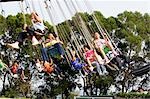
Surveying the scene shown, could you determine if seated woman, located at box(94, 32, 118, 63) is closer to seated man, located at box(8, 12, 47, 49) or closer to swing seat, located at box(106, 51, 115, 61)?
swing seat, located at box(106, 51, 115, 61)

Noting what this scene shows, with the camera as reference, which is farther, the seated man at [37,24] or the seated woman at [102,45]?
the seated woman at [102,45]

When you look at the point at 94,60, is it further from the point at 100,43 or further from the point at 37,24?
the point at 37,24

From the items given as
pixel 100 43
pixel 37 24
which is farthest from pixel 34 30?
pixel 100 43

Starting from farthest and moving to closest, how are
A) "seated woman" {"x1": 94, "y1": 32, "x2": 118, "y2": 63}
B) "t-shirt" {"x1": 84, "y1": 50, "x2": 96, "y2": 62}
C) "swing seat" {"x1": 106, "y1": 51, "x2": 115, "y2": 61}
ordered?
1. "t-shirt" {"x1": 84, "y1": 50, "x2": 96, "y2": 62}
2. "seated woman" {"x1": 94, "y1": 32, "x2": 118, "y2": 63}
3. "swing seat" {"x1": 106, "y1": 51, "x2": 115, "y2": 61}

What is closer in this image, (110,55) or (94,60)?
(110,55)

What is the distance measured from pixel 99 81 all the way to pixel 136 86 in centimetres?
271

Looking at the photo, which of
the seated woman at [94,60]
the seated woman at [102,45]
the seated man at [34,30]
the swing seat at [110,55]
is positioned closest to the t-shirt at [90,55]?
the seated woman at [94,60]

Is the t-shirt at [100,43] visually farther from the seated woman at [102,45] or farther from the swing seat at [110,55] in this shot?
the swing seat at [110,55]

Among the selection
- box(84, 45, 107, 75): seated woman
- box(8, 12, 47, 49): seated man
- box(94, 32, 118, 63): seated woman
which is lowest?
box(84, 45, 107, 75): seated woman

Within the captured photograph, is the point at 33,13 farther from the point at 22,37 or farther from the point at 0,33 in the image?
the point at 0,33

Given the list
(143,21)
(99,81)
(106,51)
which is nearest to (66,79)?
(99,81)

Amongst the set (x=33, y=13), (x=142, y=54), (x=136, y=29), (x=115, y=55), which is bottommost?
(x=115, y=55)

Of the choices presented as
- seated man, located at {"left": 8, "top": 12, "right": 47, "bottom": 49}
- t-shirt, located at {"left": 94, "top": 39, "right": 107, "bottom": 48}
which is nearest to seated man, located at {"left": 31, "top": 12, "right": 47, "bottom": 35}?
seated man, located at {"left": 8, "top": 12, "right": 47, "bottom": 49}

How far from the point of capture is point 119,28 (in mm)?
25484
